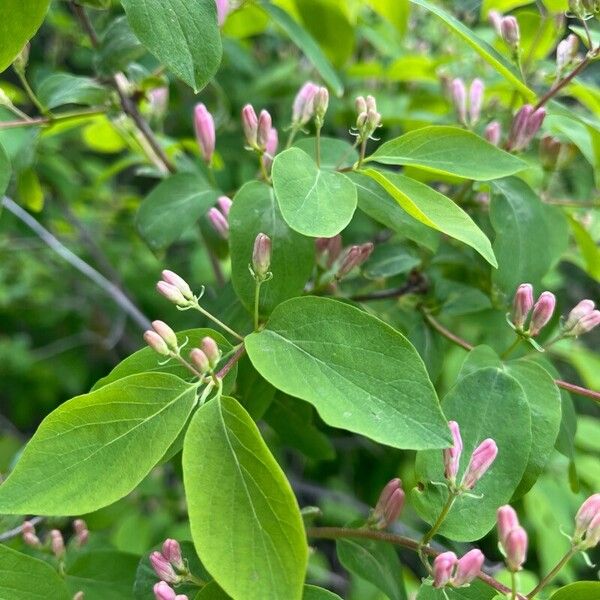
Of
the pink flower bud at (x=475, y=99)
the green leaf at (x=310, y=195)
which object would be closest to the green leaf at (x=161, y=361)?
the green leaf at (x=310, y=195)

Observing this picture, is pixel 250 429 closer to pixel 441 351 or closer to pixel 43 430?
pixel 43 430

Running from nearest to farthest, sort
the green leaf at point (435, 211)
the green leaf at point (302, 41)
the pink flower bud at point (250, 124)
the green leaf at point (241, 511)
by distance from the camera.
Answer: the green leaf at point (241, 511) < the green leaf at point (435, 211) < the pink flower bud at point (250, 124) < the green leaf at point (302, 41)

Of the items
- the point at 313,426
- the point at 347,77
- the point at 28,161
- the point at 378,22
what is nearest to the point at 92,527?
the point at 313,426

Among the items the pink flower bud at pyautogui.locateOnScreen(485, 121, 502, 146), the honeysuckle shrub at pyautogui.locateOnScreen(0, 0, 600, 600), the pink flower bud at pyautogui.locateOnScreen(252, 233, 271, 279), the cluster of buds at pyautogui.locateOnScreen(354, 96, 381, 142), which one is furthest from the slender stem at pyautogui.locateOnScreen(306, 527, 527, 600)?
the pink flower bud at pyautogui.locateOnScreen(485, 121, 502, 146)

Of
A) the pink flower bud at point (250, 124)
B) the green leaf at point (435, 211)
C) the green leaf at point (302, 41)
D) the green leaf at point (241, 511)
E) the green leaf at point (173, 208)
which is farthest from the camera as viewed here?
the green leaf at point (302, 41)

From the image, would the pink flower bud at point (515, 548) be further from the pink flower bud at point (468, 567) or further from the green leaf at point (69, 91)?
the green leaf at point (69, 91)
